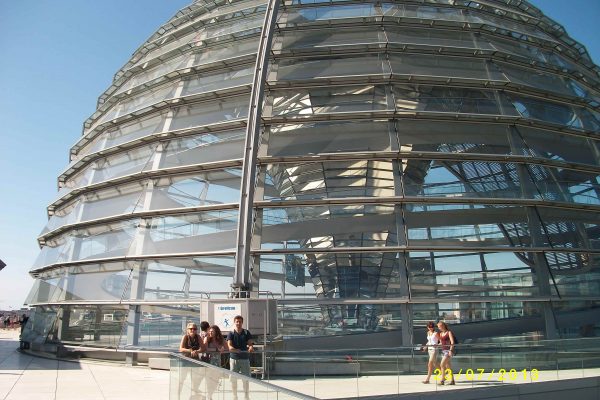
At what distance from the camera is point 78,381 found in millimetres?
12203

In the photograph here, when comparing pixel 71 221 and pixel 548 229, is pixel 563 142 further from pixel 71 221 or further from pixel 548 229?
pixel 71 221

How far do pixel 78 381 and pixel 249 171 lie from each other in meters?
6.61

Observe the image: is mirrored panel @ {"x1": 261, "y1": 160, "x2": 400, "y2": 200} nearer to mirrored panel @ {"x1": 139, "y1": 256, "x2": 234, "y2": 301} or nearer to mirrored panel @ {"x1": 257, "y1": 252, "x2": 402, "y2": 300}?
mirrored panel @ {"x1": 257, "y1": 252, "x2": 402, "y2": 300}

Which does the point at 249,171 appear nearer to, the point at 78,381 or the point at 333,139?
the point at 333,139

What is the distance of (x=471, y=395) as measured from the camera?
10297 mm

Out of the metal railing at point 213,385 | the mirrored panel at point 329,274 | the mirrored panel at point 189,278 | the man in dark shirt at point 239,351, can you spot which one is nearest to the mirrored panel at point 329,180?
the mirrored panel at point 329,274

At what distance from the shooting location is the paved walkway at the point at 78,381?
10.4 m

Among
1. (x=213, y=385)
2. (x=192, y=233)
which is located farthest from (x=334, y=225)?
(x=213, y=385)

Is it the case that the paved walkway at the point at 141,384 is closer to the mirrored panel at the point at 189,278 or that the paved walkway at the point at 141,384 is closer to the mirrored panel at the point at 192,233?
the mirrored panel at the point at 189,278

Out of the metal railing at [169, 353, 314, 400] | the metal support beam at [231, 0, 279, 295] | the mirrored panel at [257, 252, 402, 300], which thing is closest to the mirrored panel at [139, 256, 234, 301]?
the mirrored panel at [257, 252, 402, 300]

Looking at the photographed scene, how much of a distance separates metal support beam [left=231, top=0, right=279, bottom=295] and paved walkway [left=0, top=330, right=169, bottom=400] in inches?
124

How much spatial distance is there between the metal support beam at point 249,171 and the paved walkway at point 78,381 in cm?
314

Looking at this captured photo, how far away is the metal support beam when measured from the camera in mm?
13812

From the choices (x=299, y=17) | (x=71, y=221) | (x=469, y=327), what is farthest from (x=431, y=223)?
(x=71, y=221)
